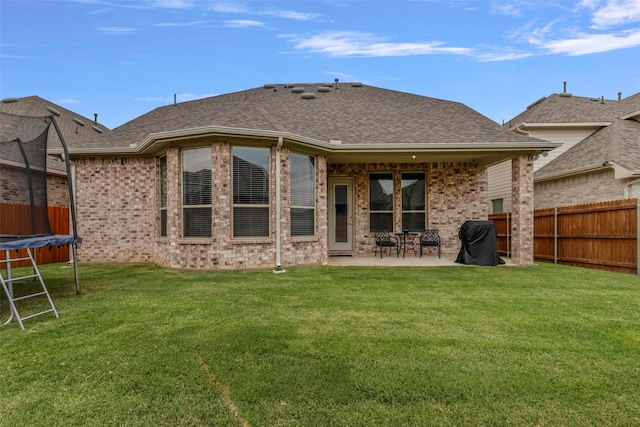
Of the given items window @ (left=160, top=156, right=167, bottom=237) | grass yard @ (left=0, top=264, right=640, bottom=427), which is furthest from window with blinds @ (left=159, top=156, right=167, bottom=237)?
grass yard @ (left=0, top=264, right=640, bottom=427)

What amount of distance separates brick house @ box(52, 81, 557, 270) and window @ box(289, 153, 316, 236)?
0.09 ft

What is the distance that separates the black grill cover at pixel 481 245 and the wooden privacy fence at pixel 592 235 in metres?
2.07

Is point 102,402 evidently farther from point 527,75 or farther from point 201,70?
point 527,75

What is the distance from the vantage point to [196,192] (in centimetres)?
678

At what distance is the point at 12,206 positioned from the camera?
4.46 m

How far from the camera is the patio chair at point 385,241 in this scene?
8938mm

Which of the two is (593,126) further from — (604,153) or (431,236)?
(431,236)

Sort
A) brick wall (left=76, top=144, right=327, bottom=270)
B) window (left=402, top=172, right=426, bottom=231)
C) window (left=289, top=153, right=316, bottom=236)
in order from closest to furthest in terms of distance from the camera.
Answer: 1. brick wall (left=76, top=144, right=327, bottom=270)
2. window (left=289, top=153, right=316, bottom=236)
3. window (left=402, top=172, right=426, bottom=231)

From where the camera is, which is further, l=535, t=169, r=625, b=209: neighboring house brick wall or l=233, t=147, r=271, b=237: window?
l=535, t=169, r=625, b=209: neighboring house brick wall

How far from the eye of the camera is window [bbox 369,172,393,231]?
957cm

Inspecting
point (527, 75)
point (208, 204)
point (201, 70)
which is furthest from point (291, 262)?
point (527, 75)

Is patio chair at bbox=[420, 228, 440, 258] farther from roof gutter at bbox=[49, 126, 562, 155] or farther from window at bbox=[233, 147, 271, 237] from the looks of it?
window at bbox=[233, 147, 271, 237]

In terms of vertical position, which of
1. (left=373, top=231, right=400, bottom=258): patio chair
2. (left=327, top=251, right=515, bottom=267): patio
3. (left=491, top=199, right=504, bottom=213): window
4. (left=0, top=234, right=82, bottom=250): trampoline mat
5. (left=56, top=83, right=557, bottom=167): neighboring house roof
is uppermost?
(left=56, top=83, right=557, bottom=167): neighboring house roof

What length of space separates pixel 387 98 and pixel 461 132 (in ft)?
12.4
